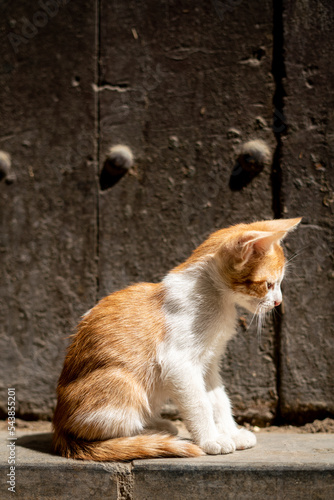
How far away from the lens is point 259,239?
222cm

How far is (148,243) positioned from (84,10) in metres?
1.58

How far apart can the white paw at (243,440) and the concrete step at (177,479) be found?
15 cm

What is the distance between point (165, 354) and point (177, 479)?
0.56m

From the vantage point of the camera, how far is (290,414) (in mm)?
3092

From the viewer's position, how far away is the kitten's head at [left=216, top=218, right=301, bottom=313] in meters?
2.28

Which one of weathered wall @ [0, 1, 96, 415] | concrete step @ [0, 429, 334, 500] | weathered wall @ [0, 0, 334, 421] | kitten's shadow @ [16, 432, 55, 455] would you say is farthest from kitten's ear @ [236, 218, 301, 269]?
kitten's shadow @ [16, 432, 55, 455]

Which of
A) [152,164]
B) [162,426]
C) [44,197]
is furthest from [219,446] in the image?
[44,197]

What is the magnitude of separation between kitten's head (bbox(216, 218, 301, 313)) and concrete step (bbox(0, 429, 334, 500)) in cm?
73

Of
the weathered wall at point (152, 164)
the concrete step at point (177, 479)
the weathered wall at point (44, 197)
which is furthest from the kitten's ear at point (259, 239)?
the weathered wall at point (44, 197)

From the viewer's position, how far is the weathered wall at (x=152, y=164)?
309cm

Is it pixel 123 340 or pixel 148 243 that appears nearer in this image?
pixel 123 340

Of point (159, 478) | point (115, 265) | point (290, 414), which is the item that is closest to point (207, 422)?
point (159, 478)

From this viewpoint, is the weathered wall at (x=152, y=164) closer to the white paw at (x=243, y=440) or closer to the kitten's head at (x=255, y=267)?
the white paw at (x=243, y=440)

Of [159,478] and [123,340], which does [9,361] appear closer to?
[123,340]
